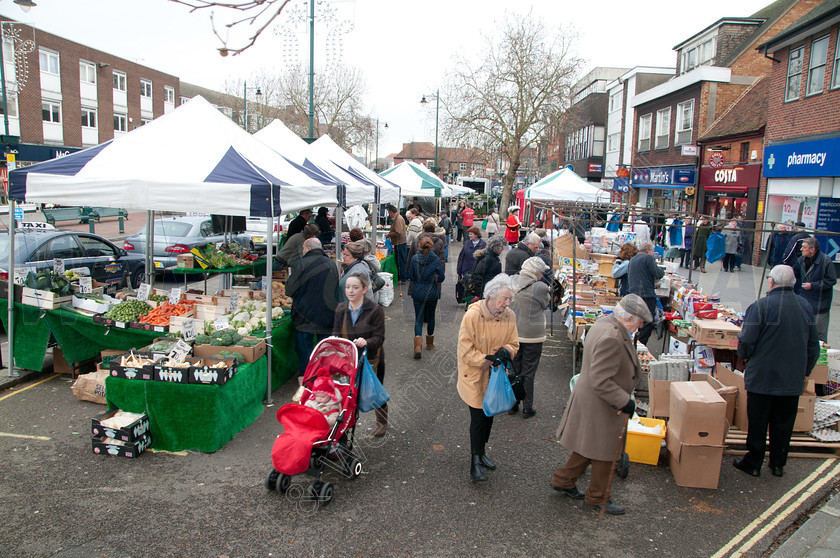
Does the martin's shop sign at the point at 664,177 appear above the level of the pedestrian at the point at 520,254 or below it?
above

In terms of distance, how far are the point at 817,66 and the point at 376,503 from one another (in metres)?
17.7

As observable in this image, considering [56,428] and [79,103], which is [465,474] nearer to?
[56,428]

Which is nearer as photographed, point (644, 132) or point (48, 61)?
point (644, 132)

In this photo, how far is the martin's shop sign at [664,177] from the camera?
81.7 ft

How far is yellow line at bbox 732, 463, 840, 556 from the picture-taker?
4.07 meters

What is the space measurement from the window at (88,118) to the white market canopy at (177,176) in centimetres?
4129

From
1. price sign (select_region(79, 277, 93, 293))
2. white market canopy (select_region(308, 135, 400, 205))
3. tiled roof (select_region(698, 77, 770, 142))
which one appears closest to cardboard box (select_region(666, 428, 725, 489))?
price sign (select_region(79, 277, 93, 293))

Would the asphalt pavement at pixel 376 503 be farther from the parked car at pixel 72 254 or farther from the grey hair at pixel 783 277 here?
the parked car at pixel 72 254

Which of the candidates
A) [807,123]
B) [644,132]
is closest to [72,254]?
[807,123]

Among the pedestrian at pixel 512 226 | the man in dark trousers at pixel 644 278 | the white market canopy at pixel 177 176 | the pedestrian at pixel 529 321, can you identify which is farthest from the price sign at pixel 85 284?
the pedestrian at pixel 512 226

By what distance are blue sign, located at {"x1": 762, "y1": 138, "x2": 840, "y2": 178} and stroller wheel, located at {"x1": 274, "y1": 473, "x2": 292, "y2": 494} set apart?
15916 millimetres

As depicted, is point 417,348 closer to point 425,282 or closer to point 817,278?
point 425,282

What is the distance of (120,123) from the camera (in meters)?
45.2

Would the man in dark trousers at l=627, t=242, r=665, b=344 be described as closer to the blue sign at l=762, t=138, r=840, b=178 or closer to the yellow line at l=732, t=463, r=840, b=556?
the yellow line at l=732, t=463, r=840, b=556
